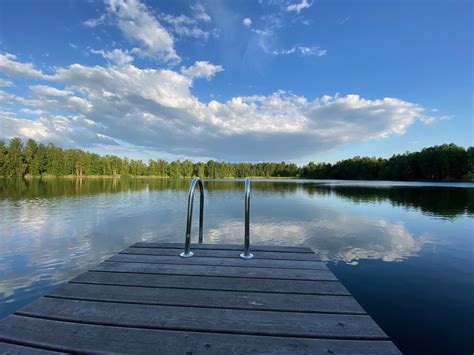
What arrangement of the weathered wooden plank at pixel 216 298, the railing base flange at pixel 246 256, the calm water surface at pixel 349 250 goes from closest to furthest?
1. the weathered wooden plank at pixel 216 298
2. the railing base flange at pixel 246 256
3. the calm water surface at pixel 349 250

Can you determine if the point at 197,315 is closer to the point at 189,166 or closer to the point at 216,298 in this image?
the point at 216,298

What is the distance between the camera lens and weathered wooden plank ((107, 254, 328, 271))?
2.53 meters

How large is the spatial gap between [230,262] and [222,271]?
0.86 ft

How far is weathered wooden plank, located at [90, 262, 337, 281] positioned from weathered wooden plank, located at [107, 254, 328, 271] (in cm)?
9

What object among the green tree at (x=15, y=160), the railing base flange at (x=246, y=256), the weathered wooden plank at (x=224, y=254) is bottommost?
the weathered wooden plank at (x=224, y=254)

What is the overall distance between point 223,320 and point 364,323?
3.11 ft

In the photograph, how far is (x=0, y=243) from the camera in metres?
6.57

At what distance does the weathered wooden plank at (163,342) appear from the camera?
1.30 m

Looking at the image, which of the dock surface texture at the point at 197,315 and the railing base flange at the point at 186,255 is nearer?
the dock surface texture at the point at 197,315

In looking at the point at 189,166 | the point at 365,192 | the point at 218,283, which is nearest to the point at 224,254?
the point at 218,283

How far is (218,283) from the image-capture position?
2.10 m

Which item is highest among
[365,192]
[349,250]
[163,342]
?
[163,342]

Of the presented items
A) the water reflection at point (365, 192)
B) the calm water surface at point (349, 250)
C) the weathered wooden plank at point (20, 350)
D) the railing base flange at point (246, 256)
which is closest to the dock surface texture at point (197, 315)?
the weathered wooden plank at point (20, 350)

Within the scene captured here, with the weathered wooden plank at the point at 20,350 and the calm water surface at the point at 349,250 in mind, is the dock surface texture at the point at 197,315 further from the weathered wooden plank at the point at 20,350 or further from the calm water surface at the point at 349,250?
the calm water surface at the point at 349,250
